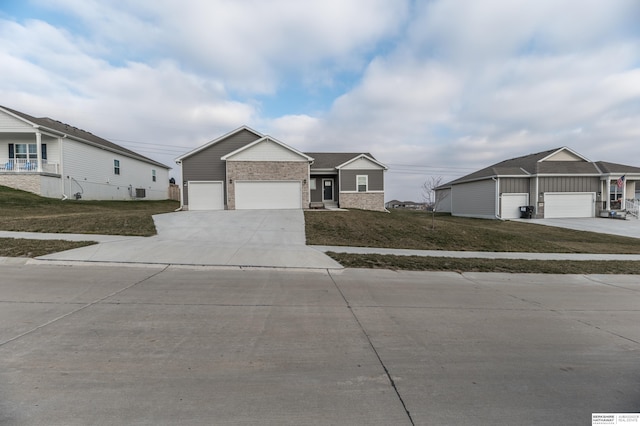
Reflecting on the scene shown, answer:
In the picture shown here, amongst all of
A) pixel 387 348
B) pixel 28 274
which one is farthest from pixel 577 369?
pixel 28 274

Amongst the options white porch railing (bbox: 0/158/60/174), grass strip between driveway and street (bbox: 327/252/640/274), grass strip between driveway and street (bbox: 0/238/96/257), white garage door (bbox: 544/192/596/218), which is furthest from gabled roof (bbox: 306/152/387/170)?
white porch railing (bbox: 0/158/60/174)

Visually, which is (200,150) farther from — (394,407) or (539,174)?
(539,174)

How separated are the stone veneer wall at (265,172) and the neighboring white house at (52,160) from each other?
1349cm

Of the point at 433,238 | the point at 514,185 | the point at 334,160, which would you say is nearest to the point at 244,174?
the point at 334,160

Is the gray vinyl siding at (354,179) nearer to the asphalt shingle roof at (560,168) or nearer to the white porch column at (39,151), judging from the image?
the asphalt shingle roof at (560,168)

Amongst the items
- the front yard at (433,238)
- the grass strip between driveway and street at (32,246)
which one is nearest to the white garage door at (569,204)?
the front yard at (433,238)

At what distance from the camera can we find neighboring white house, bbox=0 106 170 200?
23438 millimetres

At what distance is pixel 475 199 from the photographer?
102 ft

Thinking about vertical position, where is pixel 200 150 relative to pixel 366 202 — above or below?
above

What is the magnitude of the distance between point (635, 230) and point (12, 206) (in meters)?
38.8

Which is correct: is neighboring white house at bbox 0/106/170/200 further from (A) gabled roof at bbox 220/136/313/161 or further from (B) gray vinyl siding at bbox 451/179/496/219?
(B) gray vinyl siding at bbox 451/179/496/219

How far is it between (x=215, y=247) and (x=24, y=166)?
23.4 metres

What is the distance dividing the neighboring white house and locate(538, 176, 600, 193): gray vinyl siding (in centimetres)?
3866

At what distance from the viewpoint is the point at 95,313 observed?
15.8ft
